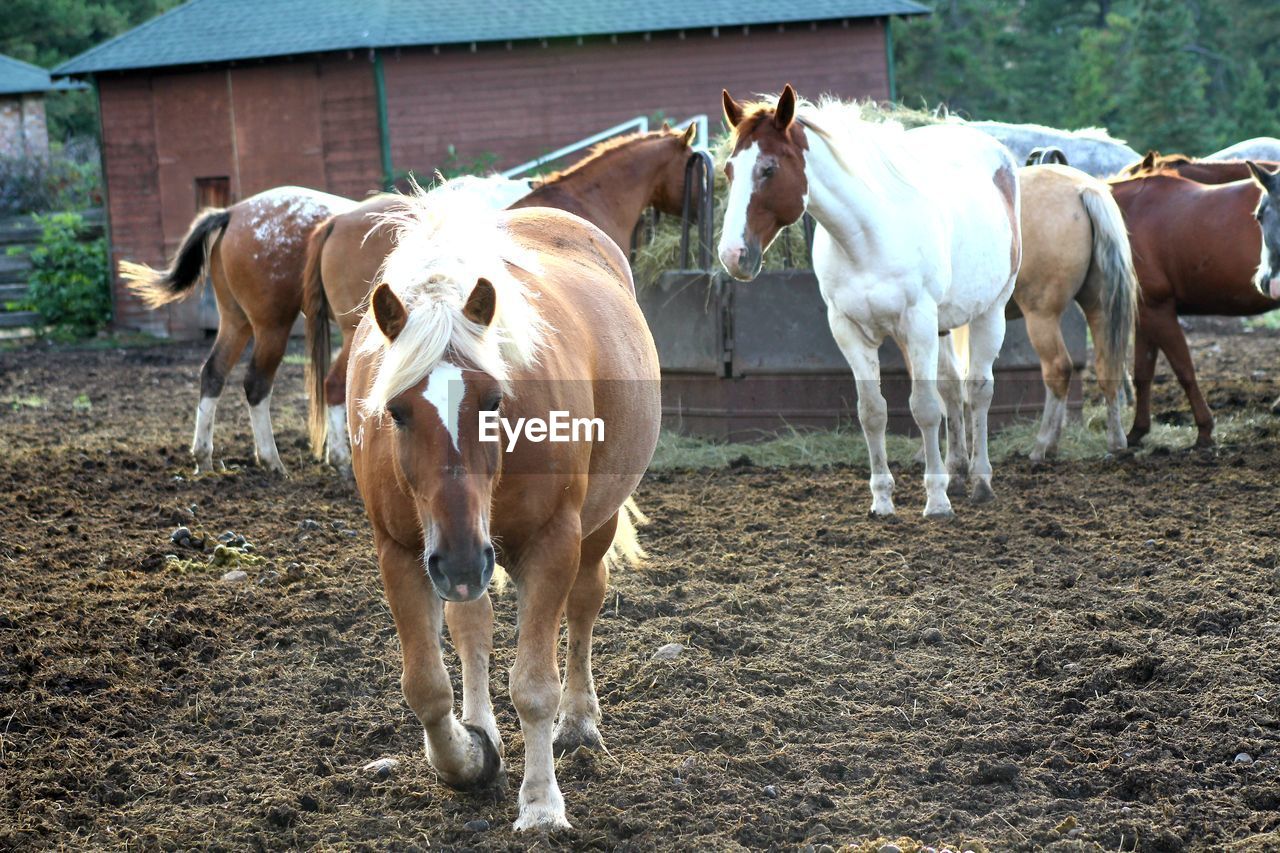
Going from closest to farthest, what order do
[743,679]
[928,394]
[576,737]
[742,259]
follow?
[576,737]
[743,679]
[742,259]
[928,394]

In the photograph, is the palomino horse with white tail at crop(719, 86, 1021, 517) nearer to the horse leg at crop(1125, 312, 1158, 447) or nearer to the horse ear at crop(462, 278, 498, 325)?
the horse leg at crop(1125, 312, 1158, 447)

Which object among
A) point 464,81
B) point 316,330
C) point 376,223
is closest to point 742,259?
point 376,223

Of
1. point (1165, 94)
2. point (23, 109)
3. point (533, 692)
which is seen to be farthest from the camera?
point (23, 109)

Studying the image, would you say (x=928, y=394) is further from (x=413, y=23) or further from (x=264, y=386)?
(x=413, y=23)

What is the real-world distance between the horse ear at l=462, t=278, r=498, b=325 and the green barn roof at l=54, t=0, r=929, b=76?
52.0 feet

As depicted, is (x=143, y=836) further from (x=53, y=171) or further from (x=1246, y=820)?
(x=53, y=171)

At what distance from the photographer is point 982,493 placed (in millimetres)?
6812

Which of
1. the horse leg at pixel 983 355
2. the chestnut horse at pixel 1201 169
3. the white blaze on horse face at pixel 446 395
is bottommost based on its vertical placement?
the horse leg at pixel 983 355

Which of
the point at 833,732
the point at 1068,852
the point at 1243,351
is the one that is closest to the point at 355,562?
the point at 833,732

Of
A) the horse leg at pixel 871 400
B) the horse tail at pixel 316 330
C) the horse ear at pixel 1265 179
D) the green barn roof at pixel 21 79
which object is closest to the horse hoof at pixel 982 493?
the horse leg at pixel 871 400

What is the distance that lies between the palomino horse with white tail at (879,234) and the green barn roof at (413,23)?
1184 cm

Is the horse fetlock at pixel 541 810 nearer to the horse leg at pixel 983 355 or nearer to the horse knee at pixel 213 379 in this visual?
the horse leg at pixel 983 355

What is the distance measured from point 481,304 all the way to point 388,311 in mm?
207

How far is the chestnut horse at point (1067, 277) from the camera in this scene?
7.72 metres
